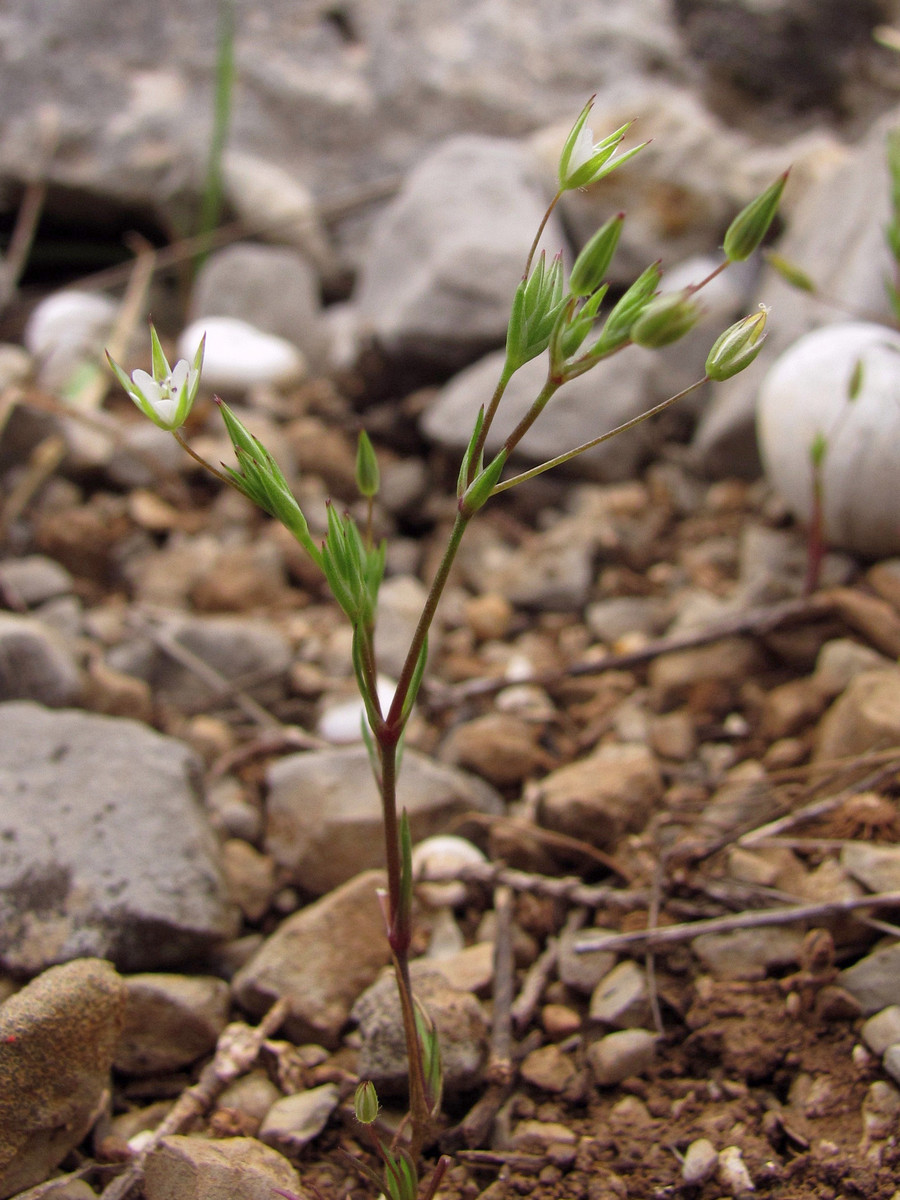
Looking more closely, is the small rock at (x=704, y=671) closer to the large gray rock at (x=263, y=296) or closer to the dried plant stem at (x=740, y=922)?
the dried plant stem at (x=740, y=922)

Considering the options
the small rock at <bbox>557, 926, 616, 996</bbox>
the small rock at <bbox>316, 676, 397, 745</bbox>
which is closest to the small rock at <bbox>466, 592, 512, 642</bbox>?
the small rock at <bbox>316, 676, 397, 745</bbox>

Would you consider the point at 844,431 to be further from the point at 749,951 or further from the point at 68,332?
the point at 68,332

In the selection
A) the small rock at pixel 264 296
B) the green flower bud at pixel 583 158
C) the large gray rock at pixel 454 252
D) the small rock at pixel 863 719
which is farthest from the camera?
the small rock at pixel 264 296

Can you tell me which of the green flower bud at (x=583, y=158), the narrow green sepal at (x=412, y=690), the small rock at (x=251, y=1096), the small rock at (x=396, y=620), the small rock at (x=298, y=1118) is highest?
the green flower bud at (x=583, y=158)

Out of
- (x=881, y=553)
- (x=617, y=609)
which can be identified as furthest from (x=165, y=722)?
(x=881, y=553)

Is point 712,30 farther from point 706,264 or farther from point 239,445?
point 239,445

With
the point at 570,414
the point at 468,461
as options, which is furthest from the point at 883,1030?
the point at 570,414

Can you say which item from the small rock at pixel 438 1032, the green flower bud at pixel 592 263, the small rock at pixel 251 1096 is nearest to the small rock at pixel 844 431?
the green flower bud at pixel 592 263
